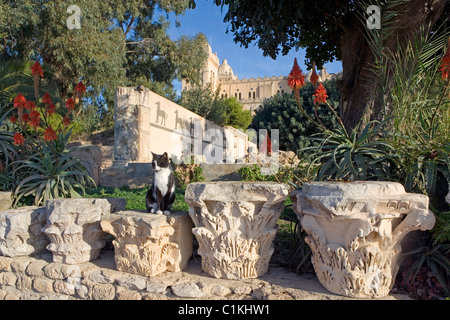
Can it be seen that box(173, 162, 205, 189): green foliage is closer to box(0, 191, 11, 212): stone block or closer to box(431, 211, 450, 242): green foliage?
box(0, 191, 11, 212): stone block

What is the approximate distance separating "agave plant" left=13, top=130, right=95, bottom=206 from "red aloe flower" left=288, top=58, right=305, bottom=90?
2.74 m

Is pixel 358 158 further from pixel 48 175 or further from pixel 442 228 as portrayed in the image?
pixel 48 175

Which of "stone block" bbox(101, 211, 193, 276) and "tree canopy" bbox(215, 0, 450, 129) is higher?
"tree canopy" bbox(215, 0, 450, 129)

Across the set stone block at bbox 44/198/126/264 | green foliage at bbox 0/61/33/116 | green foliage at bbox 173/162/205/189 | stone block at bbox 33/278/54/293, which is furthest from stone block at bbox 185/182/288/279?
green foliage at bbox 0/61/33/116

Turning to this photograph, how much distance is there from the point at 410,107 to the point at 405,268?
4.43 feet

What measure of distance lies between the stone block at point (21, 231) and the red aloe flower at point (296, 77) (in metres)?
2.76

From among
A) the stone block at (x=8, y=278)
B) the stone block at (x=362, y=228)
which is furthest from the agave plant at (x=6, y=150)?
the stone block at (x=362, y=228)

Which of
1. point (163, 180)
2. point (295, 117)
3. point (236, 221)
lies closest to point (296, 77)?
point (236, 221)

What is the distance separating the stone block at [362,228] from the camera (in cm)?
203

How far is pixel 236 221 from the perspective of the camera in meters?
2.45

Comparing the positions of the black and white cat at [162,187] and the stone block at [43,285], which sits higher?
the black and white cat at [162,187]

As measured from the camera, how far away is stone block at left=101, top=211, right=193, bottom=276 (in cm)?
252

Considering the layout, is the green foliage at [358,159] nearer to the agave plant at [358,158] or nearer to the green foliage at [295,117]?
the agave plant at [358,158]

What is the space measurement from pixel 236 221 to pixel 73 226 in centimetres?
153
